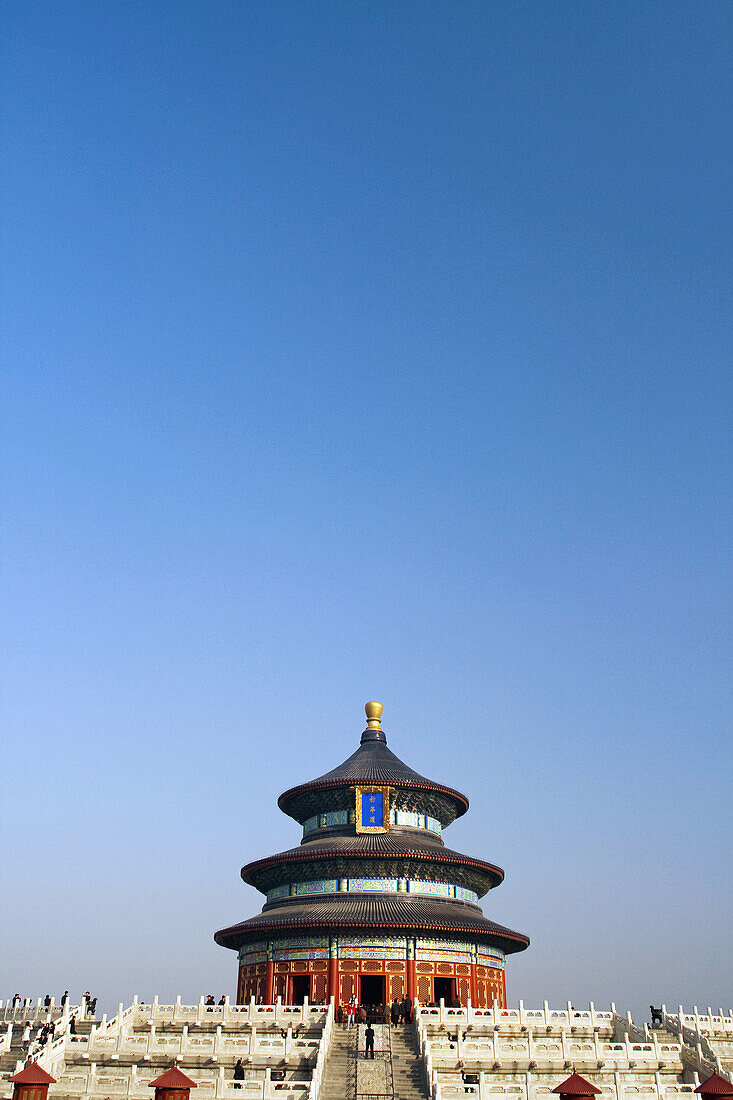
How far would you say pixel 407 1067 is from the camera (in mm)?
27219

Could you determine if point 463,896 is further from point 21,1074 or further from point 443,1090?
point 21,1074

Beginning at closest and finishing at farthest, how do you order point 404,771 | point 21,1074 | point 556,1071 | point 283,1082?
1. point 21,1074
2. point 283,1082
3. point 556,1071
4. point 404,771

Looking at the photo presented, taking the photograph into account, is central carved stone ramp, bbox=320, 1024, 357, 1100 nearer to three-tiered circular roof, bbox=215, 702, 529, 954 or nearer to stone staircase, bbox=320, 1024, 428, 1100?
stone staircase, bbox=320, 1024, 428, 1100

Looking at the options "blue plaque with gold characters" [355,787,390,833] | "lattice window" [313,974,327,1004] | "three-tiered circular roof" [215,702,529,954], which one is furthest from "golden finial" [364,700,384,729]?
"lattice window" [313,974,327,1004]

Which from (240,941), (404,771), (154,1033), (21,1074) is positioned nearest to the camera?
(21,1074)

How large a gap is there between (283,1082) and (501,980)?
2307cm

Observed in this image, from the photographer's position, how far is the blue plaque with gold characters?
46875mm

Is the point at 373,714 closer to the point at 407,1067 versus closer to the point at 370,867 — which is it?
the point at 370,867

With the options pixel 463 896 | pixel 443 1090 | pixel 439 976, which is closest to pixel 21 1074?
pixel 443 1090

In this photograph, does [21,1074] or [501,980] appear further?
[501,980]

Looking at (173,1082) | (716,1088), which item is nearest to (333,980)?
(173,1082)

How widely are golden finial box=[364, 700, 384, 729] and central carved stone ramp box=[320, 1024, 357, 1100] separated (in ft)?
81.6

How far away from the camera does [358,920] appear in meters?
40.2

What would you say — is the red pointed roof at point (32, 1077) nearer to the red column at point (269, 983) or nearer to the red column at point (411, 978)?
the red column at point (269, 983)
